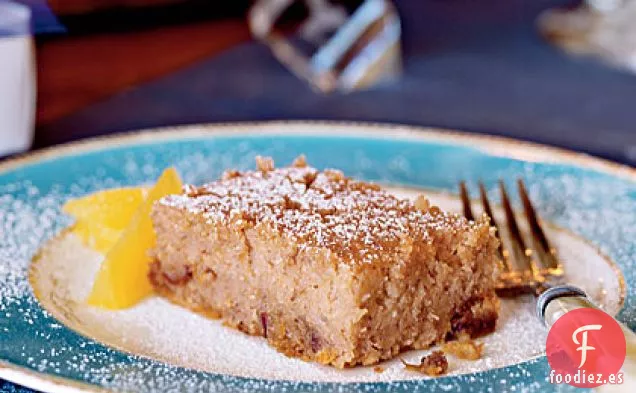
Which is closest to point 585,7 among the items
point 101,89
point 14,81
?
point 101,89

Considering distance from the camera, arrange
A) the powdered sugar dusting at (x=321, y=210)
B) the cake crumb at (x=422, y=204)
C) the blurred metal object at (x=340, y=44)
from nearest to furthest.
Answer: the powdered sugar dusting at (x=321, y=210), the cake crumb at (x=422, y=204), the blurred metal object at (x=340, y=44)

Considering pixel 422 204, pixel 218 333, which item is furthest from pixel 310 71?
pixel 218 333

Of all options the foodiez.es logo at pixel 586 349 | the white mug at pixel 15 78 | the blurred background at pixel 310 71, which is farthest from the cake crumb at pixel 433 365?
the white mug at pixel 15 78

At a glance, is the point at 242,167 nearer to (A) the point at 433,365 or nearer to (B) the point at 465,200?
(B) the point at 465,200

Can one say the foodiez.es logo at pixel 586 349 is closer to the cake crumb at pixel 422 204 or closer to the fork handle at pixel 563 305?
the fork handle at pixel 563 305

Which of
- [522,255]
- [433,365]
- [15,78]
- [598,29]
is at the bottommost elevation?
[433,365]
